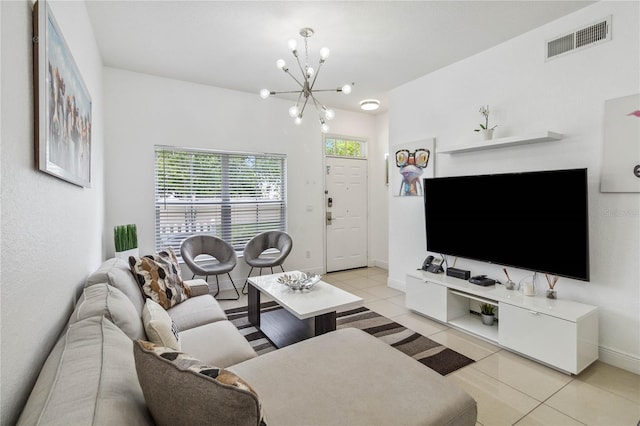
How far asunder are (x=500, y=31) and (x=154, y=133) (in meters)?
4.10

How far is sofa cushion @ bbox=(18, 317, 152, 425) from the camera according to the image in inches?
30.4

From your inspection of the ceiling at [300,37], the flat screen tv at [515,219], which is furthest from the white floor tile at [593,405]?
the ceiling at [300,37]

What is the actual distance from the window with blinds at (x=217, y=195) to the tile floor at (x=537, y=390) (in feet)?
9.84

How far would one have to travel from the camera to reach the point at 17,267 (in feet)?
3.22

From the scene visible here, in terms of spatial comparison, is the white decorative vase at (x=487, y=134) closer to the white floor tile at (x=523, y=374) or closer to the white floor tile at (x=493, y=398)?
the white floor tile at (x=523, y=374)

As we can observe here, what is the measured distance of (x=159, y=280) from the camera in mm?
2480

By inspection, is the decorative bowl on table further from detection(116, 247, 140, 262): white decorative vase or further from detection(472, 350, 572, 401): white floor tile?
detection(116, 247, 140, 262): white decorative vase

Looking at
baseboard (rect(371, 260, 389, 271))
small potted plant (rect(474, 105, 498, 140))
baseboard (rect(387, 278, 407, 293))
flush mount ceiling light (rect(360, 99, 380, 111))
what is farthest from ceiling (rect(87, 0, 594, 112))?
baseboard (rect(371, 260, 389, 271))

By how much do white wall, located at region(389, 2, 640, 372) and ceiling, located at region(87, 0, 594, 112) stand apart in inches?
8.0

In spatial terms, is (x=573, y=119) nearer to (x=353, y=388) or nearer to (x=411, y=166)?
(x=411, y=166)

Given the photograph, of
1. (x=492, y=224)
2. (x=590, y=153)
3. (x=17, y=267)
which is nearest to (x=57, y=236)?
(x=17, y=267)

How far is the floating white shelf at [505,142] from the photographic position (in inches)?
104

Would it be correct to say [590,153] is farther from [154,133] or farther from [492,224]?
[154,133]

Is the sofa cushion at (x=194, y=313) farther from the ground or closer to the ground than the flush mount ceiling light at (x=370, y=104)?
closer to the ground
